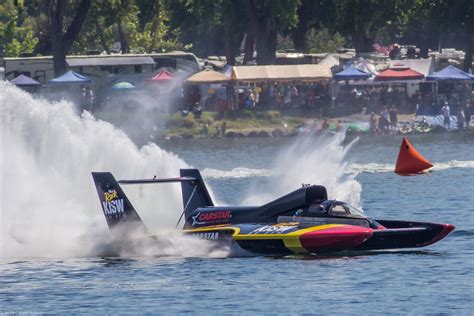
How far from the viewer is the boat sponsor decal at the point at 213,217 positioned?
2438 cm

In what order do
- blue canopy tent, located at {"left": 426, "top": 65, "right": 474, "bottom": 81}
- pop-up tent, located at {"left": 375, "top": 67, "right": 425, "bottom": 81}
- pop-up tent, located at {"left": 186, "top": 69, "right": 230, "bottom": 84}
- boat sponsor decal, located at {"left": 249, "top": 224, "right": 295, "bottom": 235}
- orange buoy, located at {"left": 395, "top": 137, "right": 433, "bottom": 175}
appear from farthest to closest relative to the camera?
pop-up tent, located at {"left": 186, "top": 69, "right": 230, "bottom": 84}
pop-up tent, located at {"left": 375, "top": 67, "right": 425, "bottom": 81}
blue canopy tent, located at {"left": 426, "top": 65, "right": 474, "bottom": 81}
orange buoy, located at {"left": 395, "top": 137, "right": 433, "bottom": 175}
boat sponsor decal, located at {"left": 249, "top": 224, "right": 295, "bottom": 235}

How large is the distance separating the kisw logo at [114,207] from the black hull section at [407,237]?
4658 mm

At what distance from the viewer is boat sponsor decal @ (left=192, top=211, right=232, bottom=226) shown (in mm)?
24375

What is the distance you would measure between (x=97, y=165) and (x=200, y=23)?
37.3 m

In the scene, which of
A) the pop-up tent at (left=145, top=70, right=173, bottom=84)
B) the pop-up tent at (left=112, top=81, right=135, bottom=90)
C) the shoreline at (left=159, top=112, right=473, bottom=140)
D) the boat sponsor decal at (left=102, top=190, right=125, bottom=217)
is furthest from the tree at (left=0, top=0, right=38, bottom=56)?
the boat sponsor decal at (left=102, top=190, right=125, bottom=217)

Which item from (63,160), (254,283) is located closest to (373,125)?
(63,160)

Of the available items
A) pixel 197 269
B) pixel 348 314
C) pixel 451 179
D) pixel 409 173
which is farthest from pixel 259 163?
pixel 348 314

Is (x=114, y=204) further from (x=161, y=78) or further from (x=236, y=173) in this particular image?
(x=161, y=78)

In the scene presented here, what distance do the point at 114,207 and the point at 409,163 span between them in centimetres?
868

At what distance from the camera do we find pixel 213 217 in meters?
24.4

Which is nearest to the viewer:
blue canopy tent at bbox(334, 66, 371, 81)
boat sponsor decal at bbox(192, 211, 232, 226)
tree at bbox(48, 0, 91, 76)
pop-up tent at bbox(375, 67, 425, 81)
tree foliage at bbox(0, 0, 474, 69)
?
Answer: boat sponsor decal at bbox(192, 211, 232, 226)

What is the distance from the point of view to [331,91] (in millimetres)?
58938

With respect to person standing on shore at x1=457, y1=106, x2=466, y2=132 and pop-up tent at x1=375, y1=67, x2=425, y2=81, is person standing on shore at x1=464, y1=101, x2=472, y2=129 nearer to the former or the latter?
person standing on shore at x1=457, y1=106, x2=466, y2=132

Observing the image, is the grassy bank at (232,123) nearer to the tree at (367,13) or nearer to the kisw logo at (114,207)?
the tree at (367,13)
